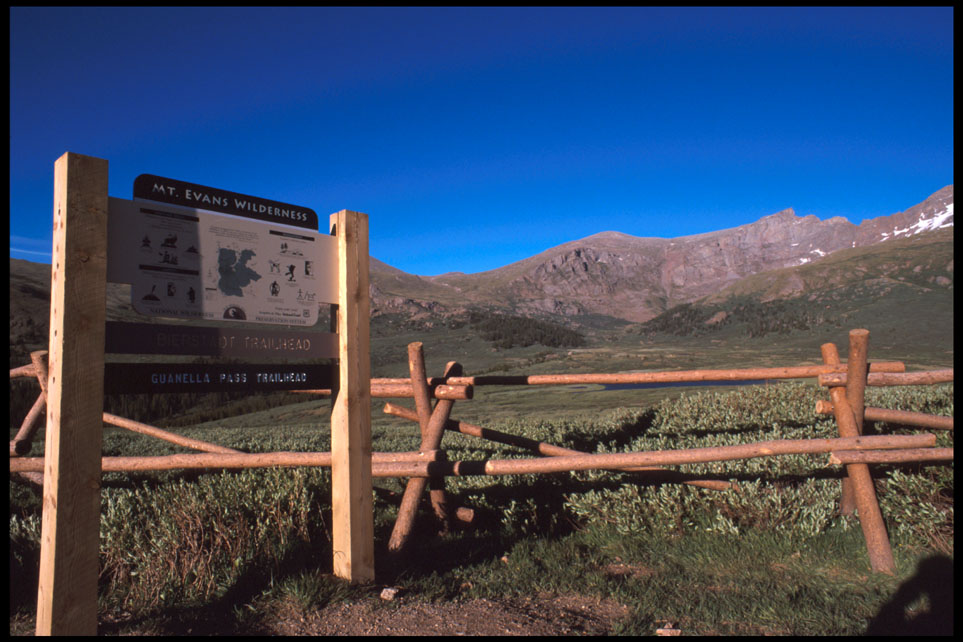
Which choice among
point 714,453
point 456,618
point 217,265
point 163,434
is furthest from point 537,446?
point 163,434

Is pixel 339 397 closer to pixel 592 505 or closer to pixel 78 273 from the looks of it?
pixel 78 273

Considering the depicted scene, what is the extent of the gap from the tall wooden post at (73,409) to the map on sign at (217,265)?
22cm

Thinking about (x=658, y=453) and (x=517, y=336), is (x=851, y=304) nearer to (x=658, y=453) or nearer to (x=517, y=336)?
(x=517, y=336)

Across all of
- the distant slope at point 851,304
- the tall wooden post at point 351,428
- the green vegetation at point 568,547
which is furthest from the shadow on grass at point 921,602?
the distant slope at point 851,304

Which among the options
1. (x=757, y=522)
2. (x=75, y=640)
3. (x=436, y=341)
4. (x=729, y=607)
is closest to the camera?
(x=75, y=640)

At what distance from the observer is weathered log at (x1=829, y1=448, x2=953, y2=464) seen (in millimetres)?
4438

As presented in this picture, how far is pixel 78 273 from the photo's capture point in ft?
9.55

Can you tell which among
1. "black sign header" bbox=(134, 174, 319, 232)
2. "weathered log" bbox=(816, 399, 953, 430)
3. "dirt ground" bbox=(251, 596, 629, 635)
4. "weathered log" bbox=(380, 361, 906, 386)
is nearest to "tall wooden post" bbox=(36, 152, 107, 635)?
"black sign header" bbox=(134, 174, 319, 232)

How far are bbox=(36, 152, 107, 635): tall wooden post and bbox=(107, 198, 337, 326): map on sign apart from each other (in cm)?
22

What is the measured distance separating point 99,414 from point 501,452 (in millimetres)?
6250

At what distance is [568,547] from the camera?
15.9 ft

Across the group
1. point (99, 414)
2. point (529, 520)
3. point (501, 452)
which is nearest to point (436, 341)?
point (501, 452)

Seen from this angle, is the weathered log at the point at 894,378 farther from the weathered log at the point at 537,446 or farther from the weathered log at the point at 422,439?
the weathered log at the point at 422,439

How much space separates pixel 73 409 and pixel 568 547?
380cm
